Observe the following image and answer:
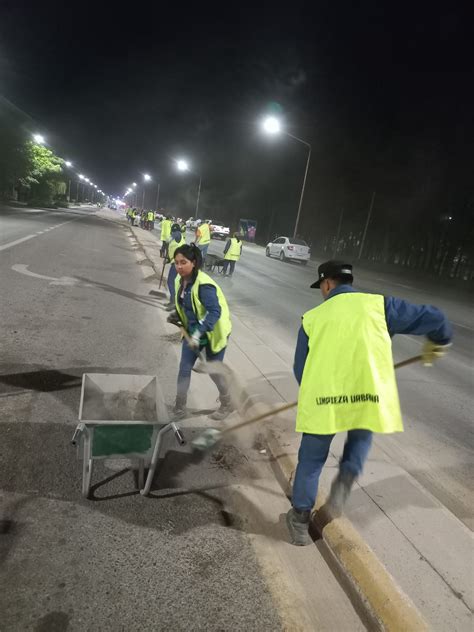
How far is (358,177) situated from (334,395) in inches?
1632

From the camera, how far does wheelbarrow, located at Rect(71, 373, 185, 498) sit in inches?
103

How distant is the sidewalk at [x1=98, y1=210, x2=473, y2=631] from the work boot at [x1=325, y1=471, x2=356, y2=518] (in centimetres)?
11

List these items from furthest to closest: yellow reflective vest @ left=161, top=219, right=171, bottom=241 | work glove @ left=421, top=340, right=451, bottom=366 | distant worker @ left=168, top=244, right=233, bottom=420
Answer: yellow reflective vest @ left=161, top=219, right=171, bottom=241 < distant worker @ left=168, top=244, right=233, bottom=420 < work glove @ left=421, top=340, right=451, bottom=366

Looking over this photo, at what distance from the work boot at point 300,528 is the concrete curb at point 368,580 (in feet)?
0.41

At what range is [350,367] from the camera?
2406mm

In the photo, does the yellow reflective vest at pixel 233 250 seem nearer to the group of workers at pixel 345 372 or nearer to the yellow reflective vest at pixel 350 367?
the group of workers at pixel 345 372

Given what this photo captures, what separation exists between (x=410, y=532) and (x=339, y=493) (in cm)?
54

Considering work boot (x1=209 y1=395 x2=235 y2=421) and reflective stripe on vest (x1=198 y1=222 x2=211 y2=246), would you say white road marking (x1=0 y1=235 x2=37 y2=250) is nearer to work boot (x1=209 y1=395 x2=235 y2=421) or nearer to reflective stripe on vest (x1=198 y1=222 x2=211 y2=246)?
reflective stripe on vest (x1=198 y1=222 x2=211 y2=246)

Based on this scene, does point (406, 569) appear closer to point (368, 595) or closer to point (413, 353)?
point (368, 595)

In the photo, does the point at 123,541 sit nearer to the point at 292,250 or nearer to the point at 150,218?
the point at 292,250

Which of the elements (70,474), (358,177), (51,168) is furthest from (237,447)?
(51,168)

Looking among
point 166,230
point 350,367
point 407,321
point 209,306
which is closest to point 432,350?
point 407,321

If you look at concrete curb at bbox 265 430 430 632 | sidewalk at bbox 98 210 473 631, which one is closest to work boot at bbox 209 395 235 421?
sidewalk at bbox 98 210 473 631

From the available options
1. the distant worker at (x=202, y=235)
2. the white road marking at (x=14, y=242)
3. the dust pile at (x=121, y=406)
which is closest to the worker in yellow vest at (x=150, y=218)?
the white road marking at (x=14, y=242)
